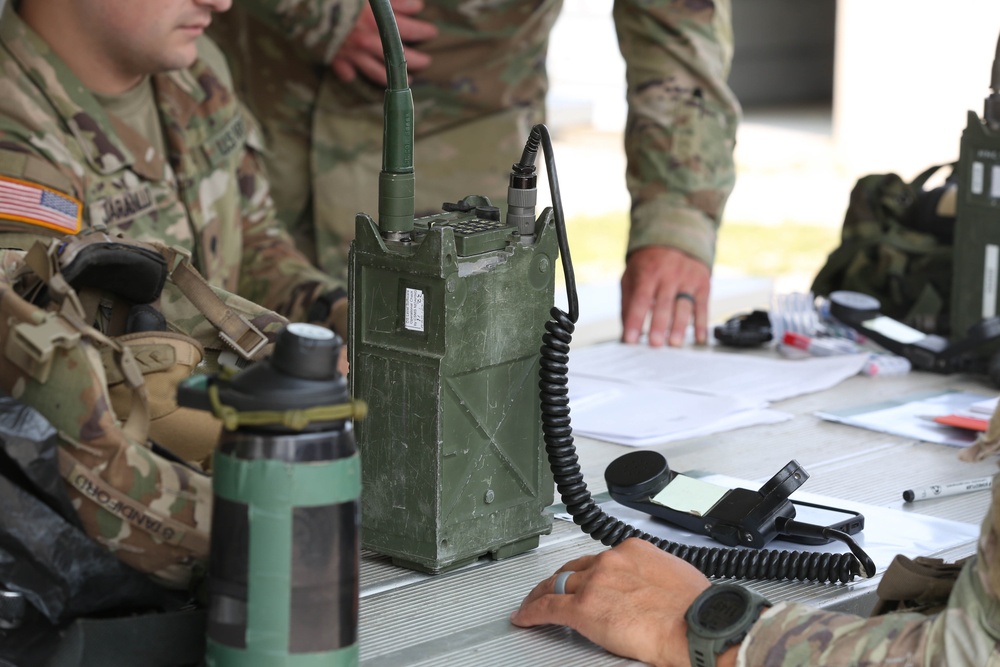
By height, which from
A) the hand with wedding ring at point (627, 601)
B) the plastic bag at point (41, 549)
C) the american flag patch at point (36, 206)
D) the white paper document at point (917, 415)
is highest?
the american flag patch at point (36, 206)

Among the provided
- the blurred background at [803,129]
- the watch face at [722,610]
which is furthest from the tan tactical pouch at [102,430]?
the blurred background at [803,129]

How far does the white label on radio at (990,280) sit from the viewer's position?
7.95ft

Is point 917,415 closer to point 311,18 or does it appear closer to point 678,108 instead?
point 678,108

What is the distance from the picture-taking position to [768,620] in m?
1.24

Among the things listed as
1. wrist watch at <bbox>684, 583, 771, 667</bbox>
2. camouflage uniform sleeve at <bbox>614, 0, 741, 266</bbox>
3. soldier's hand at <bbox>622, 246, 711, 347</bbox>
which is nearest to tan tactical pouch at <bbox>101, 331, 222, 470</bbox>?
wrist watch at <bbox>684, 583, 771, 667</bbox>

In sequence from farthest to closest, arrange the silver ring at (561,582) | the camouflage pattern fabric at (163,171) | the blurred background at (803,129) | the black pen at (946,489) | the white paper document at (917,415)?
the blurred background at (803,129) < the camouflage pattern fabric at (163,171) < the white paper document at (917,415) < the black pen at (946,489) < the silver ring at (561,582)

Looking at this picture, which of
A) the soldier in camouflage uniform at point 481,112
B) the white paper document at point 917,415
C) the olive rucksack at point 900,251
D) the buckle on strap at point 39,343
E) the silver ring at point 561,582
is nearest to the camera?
the buckle on strap at point 39,343

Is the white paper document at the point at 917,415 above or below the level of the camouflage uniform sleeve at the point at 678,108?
below

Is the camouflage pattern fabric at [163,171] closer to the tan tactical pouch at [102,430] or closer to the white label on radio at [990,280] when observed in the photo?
the tan tactical pouch at [102,430]

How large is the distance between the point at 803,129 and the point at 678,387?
9.71 meters

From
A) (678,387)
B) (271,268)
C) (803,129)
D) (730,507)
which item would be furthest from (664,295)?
(803,129)

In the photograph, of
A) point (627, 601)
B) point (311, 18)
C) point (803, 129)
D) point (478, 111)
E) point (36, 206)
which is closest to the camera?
point (627, 601)

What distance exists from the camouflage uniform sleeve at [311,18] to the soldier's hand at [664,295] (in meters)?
0.78

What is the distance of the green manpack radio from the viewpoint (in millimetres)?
1399
